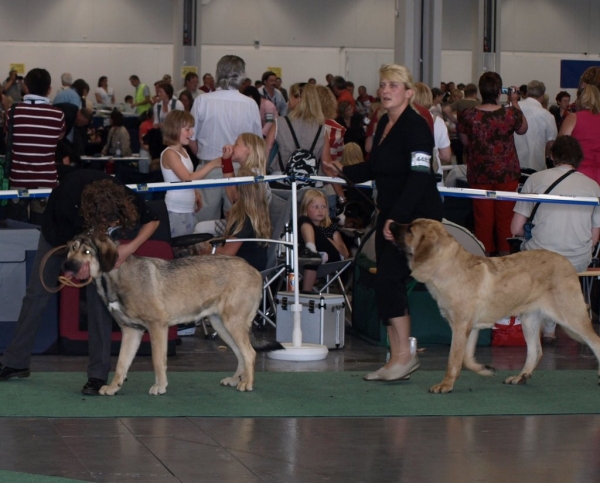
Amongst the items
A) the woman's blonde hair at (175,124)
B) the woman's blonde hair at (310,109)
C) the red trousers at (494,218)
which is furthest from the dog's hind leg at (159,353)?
the red trousers at (494,218)

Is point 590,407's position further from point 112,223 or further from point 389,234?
point 112,223

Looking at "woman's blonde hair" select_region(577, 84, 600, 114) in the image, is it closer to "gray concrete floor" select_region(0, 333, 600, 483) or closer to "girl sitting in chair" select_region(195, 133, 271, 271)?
"girl sitting in chair" select_region(195, 133, 271, 271)

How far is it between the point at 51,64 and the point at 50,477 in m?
25.8

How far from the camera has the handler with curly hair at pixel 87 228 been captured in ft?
17.8

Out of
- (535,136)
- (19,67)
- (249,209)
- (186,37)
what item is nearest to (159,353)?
(249,209)

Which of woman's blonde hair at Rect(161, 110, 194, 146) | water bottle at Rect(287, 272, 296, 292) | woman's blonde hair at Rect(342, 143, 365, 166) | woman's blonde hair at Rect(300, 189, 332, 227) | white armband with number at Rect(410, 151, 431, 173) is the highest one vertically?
woman's blonde hair at Rect(161, 110, 194, 146)

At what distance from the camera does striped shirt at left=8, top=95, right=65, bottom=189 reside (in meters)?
8.78

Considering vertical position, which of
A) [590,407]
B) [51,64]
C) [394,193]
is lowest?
[590,407]

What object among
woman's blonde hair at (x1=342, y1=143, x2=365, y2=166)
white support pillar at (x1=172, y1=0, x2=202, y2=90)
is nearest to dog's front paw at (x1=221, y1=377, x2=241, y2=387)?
woman's blonde hair at (x1=342, y1=143, x2=365, y2=166)

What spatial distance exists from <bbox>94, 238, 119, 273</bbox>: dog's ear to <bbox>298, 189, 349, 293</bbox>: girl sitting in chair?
2674 mm

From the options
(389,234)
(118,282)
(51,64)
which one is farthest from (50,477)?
(51,64)

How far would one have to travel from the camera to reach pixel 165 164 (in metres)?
8.14

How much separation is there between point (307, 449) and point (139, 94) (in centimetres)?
2210

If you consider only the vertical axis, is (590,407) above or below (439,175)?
below
